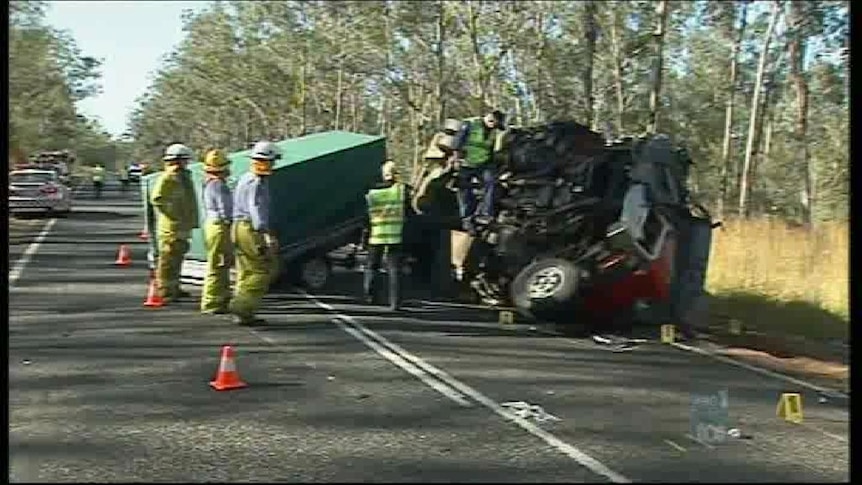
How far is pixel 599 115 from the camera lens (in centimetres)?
3812

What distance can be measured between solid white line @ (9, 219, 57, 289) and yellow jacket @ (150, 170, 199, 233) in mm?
2744

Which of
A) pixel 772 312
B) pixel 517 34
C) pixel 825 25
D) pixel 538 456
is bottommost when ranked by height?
pixel 538 456

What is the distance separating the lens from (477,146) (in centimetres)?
1414

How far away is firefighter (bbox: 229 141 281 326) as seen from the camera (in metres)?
11.9

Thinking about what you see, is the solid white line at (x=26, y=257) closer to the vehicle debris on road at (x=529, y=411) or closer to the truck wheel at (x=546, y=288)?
the truck wheel at (x=546, y=288)

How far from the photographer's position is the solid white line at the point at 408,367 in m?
8.48

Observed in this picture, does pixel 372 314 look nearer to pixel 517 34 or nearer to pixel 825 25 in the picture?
pixel 825 25

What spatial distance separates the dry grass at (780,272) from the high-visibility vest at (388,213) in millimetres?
3128

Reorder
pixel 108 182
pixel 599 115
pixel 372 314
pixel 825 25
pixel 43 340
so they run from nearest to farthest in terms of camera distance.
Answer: pixel 43 340 → pixel 372 314 → pixel 825 25 → pixel 599 115 → pixel 108 182

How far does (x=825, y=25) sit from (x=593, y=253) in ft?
23.8

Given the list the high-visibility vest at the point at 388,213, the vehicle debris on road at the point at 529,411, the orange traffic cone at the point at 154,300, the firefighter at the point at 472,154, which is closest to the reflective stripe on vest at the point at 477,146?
the firefighter at the point at 472,154

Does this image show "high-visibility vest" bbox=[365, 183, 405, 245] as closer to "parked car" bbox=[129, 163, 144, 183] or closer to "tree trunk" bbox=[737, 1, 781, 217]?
"tree trunk" bbox=[737, 1, 781, 217]

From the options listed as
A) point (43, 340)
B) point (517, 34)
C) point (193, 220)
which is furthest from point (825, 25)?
point (517, 34)

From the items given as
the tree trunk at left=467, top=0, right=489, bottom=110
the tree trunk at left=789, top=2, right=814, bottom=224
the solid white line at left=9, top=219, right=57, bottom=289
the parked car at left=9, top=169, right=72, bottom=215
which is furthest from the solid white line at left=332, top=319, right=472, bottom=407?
the parked car at left=9, top=169, right=72, bottom=215
